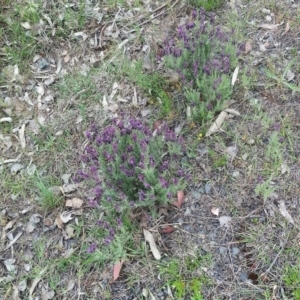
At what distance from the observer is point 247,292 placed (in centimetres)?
255

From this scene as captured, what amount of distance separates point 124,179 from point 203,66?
0.94 metres

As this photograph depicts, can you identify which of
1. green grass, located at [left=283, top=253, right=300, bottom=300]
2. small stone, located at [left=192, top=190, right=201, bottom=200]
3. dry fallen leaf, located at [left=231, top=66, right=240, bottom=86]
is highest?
dry fallen leaf, located at [left=231, top=66, right=240, bottom=86]

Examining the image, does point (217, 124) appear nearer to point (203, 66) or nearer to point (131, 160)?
point (203, 66)

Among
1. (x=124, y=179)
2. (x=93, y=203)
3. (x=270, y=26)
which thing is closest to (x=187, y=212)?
(x=124, y=179)

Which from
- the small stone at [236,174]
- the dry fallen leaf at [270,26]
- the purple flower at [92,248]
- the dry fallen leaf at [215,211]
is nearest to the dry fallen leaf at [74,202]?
the purple flower at [92,248]

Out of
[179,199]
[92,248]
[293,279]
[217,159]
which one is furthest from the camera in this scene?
[217,159]

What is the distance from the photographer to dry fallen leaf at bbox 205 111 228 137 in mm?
3076

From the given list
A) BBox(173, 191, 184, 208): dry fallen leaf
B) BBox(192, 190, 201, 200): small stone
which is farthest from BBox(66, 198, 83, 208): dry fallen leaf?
BBox(192, 190, 201, 200): small stone

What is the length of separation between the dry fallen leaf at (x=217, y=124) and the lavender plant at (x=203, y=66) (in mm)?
59

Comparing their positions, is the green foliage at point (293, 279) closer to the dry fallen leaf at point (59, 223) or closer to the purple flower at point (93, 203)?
the purple flower at point (93, 203)

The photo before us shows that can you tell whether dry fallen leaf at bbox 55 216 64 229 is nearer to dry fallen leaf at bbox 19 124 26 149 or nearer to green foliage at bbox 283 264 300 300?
dry fallen leaf at bbox 19 124 26 149

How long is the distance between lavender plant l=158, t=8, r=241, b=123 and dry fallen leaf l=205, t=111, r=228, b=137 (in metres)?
0.06

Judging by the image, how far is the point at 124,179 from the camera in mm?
2740

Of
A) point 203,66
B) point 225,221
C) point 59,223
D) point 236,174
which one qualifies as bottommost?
point 59,223
